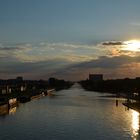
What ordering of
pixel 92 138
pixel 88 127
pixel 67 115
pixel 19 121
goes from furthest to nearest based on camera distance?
pixel 67 115 → pixel 19 121 → pixel 88 127 → pixel 92 138

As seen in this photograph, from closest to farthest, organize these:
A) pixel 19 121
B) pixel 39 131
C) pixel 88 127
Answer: pixel 39 131, pixel 88 127, pixel 19 121

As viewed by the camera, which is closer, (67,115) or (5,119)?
(5,119)

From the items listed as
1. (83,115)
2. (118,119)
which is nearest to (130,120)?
(118,119)

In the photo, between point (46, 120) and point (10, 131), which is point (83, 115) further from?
point (10, 131)

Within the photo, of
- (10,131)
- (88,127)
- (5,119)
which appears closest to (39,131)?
(10,131)

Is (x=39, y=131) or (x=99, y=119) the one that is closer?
(x=39, y=131)

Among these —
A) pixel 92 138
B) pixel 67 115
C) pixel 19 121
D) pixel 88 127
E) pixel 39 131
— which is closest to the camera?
pixel 92 138

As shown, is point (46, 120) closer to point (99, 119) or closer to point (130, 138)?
point (99, 119)

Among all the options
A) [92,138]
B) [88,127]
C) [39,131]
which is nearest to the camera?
[92,138]

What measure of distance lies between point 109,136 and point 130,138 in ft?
5.92

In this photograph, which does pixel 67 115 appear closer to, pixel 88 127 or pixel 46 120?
pixel 46 120

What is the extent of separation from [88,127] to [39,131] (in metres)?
5.42

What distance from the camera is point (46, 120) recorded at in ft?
151

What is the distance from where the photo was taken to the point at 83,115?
169 feet
